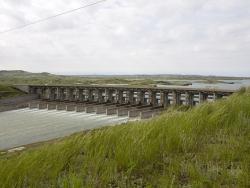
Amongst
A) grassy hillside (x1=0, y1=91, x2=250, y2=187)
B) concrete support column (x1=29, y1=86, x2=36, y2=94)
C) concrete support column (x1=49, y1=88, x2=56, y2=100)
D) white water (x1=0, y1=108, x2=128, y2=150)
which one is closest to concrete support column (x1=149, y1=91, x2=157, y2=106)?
white water (x1=0, y1=108, x2=128, y2=150)

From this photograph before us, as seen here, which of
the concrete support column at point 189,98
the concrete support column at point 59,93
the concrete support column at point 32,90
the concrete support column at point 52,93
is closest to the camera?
the concrete support column at point 189,98

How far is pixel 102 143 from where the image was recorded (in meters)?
4.54

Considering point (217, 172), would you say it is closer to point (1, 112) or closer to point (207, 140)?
point (207, 140)

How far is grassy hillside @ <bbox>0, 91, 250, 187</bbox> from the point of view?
327cm

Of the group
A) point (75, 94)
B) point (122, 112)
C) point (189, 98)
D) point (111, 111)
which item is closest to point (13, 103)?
point (75, 94)

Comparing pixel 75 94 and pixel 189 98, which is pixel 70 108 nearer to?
pixel 75 94

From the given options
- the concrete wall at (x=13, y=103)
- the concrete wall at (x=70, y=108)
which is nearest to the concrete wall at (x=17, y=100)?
the concrete wall at (x=13, y=103)

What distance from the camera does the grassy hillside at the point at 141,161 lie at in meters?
3.27

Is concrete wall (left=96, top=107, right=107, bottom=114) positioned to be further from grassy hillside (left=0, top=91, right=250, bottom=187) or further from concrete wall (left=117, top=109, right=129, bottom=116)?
grassy hillside (left=0, top=91, right=250, bottom=187)

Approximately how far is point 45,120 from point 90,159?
39.2 m

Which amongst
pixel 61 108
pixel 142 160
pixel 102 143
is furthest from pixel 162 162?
pixel 61 108

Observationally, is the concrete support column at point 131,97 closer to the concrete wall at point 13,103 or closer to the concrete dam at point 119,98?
the concrete dam at point 119,98

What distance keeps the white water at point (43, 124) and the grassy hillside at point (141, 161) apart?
83.0 ft

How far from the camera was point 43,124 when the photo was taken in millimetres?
38562
